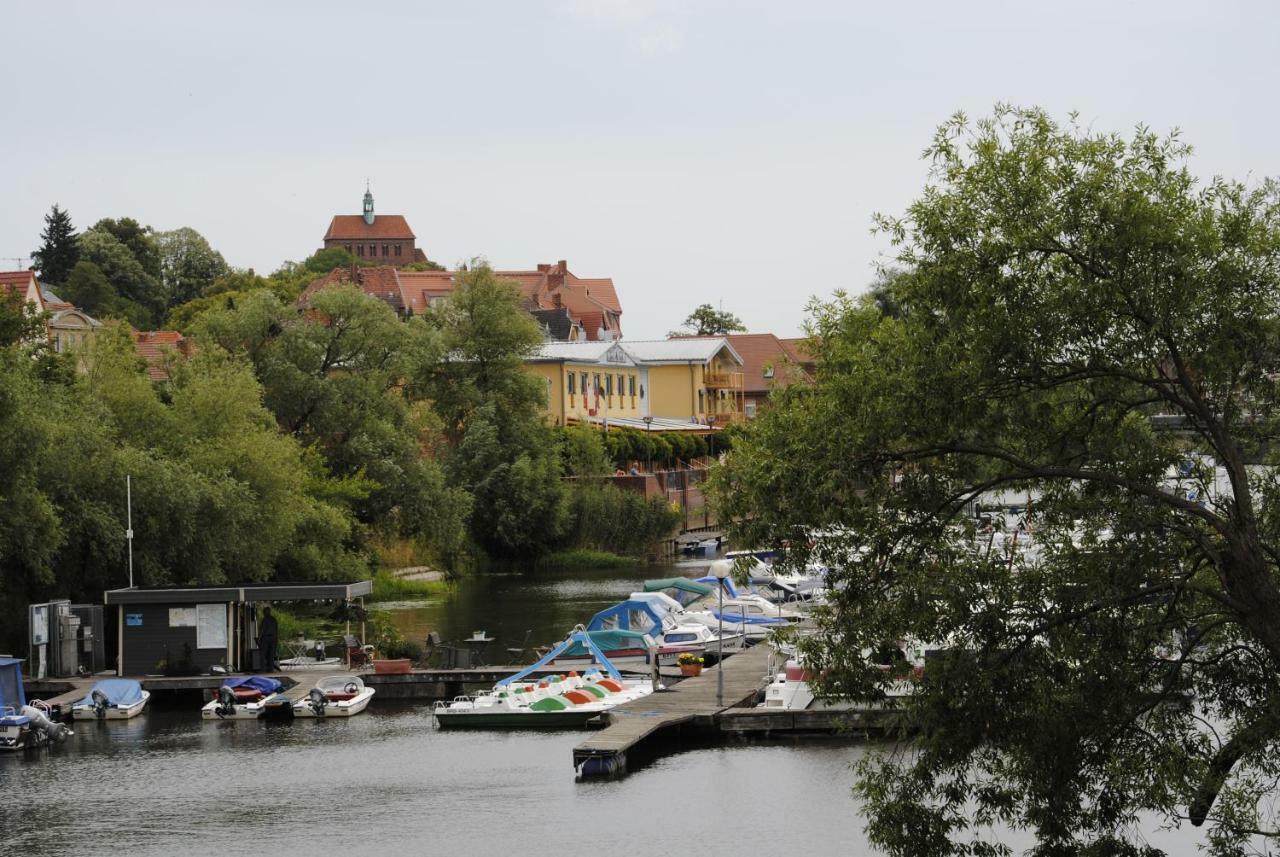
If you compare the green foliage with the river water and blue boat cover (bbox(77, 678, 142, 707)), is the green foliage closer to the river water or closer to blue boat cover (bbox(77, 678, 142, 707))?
blue boat cover (bbox(77, 678, 142, 707))

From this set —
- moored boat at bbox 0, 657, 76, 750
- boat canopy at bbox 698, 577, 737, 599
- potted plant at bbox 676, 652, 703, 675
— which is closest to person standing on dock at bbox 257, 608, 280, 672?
moored boat at bbox 0, 657, 76, 750

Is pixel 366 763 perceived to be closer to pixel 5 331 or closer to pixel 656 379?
pixel 5 331

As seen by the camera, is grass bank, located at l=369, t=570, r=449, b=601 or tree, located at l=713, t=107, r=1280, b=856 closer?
tree, located at l=713, t=107, r=1280, b=856

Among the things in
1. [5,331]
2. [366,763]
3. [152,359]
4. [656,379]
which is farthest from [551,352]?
Result: [366,763]

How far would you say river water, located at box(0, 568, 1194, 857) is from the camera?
2653cm

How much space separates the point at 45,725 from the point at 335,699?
6.28 meters

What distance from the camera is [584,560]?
78.1m

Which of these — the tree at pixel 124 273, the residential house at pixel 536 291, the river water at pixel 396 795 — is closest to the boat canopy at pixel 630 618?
the river water at pixel 396 795

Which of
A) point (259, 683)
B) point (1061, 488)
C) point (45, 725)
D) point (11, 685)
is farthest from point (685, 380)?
point (1061, 488)

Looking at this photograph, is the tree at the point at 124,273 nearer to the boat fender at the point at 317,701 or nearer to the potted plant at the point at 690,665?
the potted plant at the point at 690,665

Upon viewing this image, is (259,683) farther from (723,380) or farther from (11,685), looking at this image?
(723,380)

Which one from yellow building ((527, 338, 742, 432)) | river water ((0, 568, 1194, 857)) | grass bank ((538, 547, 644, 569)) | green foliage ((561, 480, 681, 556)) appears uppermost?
yellow building ((527, 338, 742, 432))

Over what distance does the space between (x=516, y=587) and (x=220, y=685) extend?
94.8 feet

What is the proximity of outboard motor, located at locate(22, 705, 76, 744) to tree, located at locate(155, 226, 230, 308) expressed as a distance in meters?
118
